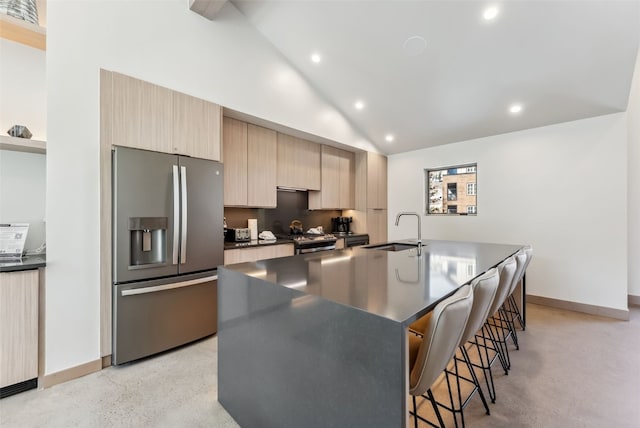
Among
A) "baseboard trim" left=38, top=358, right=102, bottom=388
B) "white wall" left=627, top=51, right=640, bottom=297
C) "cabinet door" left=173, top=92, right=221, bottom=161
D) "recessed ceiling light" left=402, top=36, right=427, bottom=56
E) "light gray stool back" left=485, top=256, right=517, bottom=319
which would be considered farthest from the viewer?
"white wall" left=627, top=51, right=640, bottom=297

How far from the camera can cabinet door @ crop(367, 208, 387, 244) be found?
5078 millimetres

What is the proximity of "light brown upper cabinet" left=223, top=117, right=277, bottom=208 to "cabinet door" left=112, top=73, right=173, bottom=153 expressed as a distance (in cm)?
81

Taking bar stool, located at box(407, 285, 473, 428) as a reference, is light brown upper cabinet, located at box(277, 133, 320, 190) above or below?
above

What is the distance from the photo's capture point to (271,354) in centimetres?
132

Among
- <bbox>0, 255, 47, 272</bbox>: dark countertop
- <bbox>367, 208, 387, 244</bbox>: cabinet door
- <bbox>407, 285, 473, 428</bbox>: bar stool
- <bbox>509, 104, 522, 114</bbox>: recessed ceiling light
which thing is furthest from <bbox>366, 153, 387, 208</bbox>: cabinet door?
<bbox>0, 255, 47, 272</bbox>: dark countertop

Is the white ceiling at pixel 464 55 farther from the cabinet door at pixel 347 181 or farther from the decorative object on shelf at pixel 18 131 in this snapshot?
the decorative object on shelf at pixel 18 131

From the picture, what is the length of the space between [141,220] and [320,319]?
A: 1.92 metres

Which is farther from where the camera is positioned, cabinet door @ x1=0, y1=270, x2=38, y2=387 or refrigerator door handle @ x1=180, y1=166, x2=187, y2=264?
refrigerator door handle @ x1=180, y1=166, x2=187, y2=264

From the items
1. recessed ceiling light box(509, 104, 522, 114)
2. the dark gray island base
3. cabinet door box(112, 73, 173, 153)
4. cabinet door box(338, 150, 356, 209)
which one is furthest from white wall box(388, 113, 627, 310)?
cabinet door box(112, 73, 173, 153)

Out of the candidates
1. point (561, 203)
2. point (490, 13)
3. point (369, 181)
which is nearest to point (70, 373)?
point (369, 181)

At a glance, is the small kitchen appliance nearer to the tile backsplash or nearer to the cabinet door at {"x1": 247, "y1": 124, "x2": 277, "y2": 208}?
the tile backsplash

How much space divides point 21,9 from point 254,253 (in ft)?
8.85

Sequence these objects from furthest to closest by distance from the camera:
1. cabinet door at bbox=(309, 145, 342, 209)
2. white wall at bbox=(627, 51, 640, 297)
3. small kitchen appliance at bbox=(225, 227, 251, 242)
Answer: cabinet door at bbox=(309, 145, 342, 209) → white wall at bbox=(627, 51, 640, 297) → small kitchen appliance at bbox=(225, 227, 251, 242)

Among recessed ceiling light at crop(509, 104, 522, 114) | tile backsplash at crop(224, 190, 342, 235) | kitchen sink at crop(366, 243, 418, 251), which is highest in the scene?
recessed ceiling light at crop(509, 104, 522, 114)
